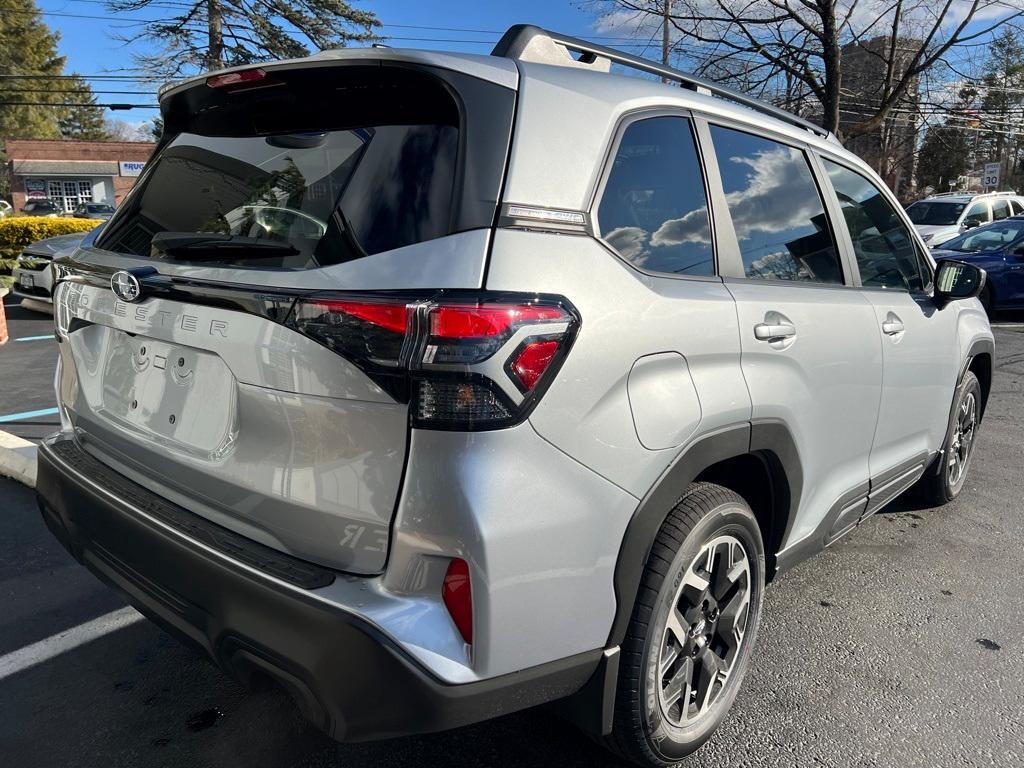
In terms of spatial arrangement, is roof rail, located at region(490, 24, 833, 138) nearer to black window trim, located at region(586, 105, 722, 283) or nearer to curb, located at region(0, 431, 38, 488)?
black window trim, located at region(586, 105, 722, 283)

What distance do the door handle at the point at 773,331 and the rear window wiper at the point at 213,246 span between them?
1323 millimetres

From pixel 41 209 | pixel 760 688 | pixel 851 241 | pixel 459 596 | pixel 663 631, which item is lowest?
pixel 760 688

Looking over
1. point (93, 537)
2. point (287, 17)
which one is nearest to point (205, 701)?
point (93, 537)

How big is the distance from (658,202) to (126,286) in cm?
145

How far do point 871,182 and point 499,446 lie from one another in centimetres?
264

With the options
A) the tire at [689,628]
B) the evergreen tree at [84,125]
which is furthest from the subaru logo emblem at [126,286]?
the evergreen tree at [84,125]

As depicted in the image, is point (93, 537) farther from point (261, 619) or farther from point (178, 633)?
point (261, 619)

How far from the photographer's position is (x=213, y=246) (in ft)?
6.56

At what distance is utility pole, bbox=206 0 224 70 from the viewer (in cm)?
2072

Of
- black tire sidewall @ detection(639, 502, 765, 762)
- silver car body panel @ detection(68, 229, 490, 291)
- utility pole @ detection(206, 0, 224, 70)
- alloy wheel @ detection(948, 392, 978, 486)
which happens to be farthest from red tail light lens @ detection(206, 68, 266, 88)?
utility pole @ detection(206, 0, 224, 70)

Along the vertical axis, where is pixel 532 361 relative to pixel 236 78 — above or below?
below

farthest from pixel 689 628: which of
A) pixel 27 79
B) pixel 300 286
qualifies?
pixel 27 79

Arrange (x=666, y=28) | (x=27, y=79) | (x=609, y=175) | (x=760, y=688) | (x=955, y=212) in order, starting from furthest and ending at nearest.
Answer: (x=27, y=79), (x=955, y=212), (x=666, y=28), (x=760, y=688), (x=609, y=175)

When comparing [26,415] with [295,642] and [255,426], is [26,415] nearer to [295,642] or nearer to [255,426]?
[255,426]
